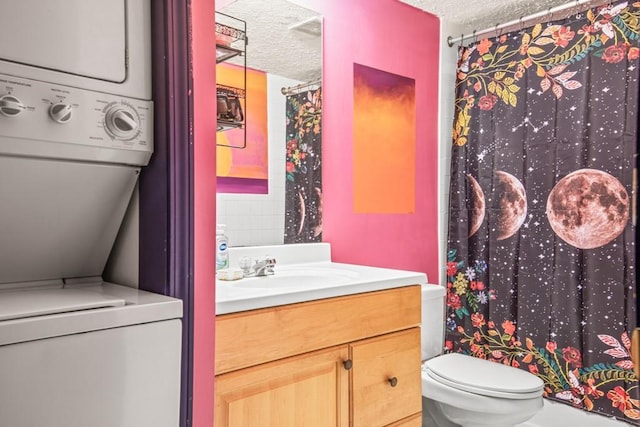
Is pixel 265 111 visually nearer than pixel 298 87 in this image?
Yes

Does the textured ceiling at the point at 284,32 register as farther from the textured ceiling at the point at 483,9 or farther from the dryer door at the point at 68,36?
the dryer door at the point at 68,36

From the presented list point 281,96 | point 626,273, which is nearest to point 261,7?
point 281,96

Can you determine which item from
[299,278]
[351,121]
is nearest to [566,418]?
[299,278]

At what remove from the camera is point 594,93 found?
2295 millimetres

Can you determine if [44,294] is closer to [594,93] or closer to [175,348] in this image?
[175,348]

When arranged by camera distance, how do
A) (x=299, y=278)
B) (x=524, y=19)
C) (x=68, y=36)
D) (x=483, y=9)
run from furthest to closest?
1. (x=483, y=9)
2. (x=524, y=19)
3. (x=299, y=278)
4. (x=68, y=36)

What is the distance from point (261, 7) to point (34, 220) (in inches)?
55.1

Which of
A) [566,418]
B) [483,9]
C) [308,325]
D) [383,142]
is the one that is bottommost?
[566,418]

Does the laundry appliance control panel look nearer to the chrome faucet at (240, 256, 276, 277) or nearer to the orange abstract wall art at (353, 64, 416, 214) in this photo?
the chrome faucet at (240, 256, 276, 277)

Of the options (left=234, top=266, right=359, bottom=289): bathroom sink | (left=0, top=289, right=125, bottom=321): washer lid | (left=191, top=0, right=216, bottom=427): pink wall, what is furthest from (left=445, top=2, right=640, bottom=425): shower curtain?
(left=0, top=289, right=125, bottom=321): washer lid

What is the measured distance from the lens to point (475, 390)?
6.51ft

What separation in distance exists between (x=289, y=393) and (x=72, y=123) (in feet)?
2.98

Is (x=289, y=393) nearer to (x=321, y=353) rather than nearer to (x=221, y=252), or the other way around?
(x=321, y=353)

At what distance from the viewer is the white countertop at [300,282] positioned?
1.35 meters
